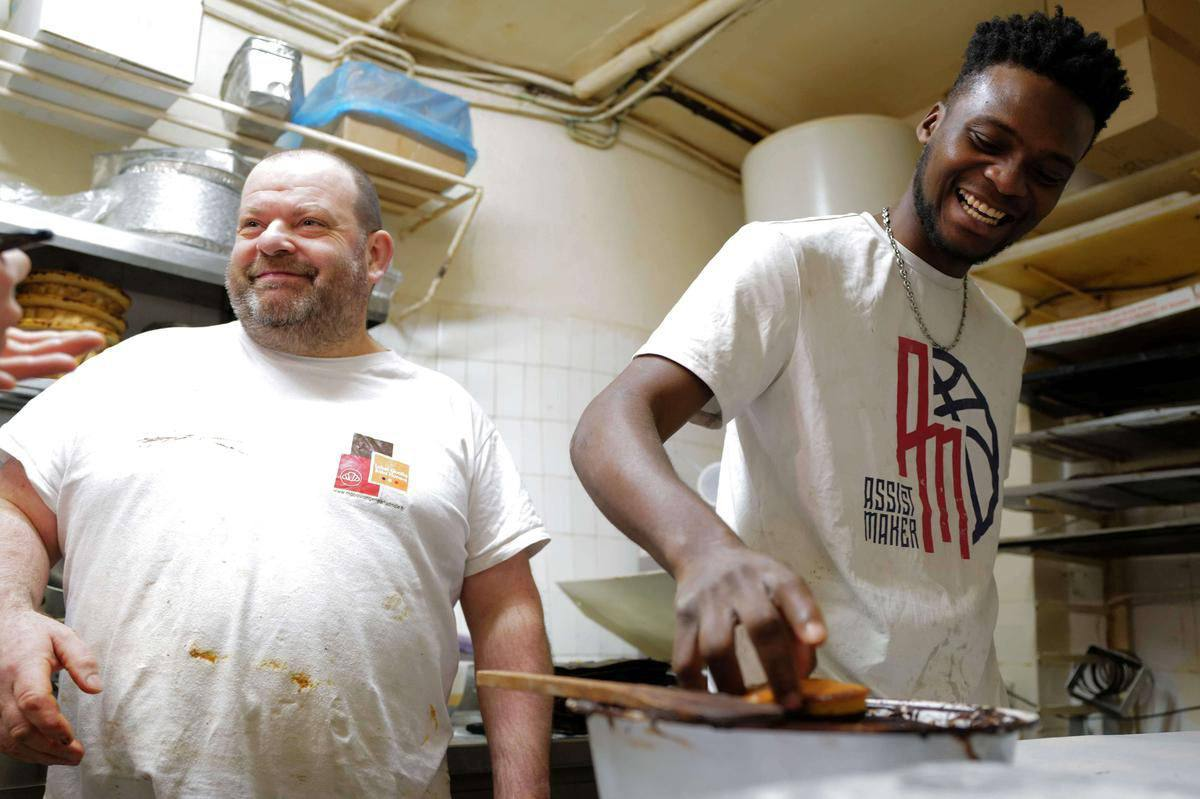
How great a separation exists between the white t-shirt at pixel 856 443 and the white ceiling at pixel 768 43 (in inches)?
67.1

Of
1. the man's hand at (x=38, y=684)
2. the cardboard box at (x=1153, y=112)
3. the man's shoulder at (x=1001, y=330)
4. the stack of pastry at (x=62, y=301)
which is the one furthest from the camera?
the cardboard box at (x=1153, y=112)

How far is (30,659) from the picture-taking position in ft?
3.57

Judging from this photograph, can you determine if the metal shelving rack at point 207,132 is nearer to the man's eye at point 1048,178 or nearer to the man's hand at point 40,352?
the man's hand at point 40,352

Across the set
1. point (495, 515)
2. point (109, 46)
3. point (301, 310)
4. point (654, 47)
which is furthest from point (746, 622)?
point (654, 47)

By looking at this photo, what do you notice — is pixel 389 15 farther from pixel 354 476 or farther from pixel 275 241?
pixel 354 476

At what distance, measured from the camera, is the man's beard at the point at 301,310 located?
150cm

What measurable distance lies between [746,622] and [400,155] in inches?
76.3

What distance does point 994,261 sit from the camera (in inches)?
106

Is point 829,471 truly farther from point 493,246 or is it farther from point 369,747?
point 493,246

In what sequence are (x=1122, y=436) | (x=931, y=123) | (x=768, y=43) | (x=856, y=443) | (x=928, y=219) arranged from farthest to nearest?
(x=768, y=43) < (x=1122, y=436) < (x=931, y=123) < (x=928, y=219) < (x=856, y=443)

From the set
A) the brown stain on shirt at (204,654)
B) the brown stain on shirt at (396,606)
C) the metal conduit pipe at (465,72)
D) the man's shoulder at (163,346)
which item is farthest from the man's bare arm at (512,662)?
the metal conduit pipe at (465,72)

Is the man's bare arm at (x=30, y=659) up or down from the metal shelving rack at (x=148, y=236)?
down

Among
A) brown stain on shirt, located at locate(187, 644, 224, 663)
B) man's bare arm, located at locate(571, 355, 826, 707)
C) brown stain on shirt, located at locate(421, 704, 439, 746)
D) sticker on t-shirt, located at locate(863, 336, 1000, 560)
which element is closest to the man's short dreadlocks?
sticker on t-shirt, located at locate(863, 336, 1000, 560)

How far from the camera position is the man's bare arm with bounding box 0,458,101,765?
3.49 feet
